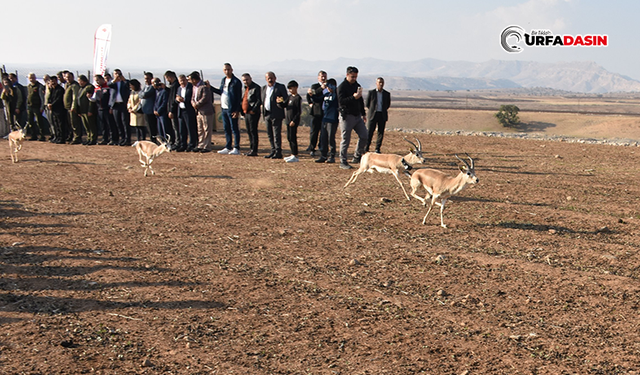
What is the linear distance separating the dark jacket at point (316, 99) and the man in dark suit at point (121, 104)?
653 cm

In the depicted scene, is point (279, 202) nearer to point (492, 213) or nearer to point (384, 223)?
point (384, 223)

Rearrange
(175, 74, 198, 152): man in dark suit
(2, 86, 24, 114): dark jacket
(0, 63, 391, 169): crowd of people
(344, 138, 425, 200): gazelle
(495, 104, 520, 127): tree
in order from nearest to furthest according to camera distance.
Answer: (344, 138, 425, 200): gazelle, (0, 63, 391, 169): crowd of people, (175, 74, 198, 152): man in dark suit, (2, 86, 24, 114): dark jacket, (495, 104, 520, 127): tree

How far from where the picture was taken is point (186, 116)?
650 inches

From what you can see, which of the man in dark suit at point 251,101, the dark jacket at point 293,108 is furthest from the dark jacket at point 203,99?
the dark jacket at point 293,108

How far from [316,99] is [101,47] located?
13107 millimetres

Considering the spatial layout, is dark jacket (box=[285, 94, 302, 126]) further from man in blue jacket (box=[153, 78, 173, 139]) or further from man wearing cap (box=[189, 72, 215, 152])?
man in blue jacket (box=[153, 78, 173, 139])

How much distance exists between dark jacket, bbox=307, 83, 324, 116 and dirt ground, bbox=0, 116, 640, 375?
10.1ft

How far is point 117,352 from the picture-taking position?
485 cm

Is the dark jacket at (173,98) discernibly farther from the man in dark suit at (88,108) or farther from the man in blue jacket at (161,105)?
the man in dark suit at (88,108)

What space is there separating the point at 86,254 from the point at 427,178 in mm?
5434

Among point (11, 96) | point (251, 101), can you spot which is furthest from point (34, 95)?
point (251, 101)

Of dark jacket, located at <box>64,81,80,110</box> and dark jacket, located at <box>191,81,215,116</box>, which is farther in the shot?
dark jacket, located at <box>64,81,80,110</box>

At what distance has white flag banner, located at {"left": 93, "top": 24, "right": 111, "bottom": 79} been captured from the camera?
2308 cm

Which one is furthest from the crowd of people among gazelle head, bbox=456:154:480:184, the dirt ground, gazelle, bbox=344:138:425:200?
gazelle head, bbox=456:154:480:184
